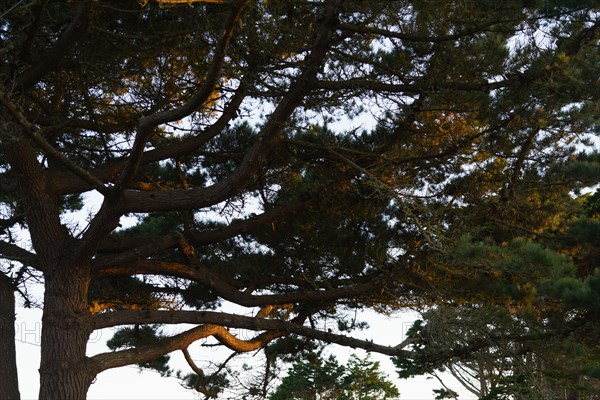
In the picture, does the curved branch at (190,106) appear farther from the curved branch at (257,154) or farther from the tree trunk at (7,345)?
the tree trunk at (7,345)

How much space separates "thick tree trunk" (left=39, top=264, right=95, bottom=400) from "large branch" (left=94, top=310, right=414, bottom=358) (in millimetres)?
284

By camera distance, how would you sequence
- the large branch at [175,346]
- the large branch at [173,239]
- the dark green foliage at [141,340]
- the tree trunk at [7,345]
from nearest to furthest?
the large branch at [175,346] → the large branch at [173,239] → the tree trunk at [7,345] → the dark green foliage at [141,340]

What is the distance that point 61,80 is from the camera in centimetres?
739

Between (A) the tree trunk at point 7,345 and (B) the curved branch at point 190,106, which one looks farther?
(A) the tree trunk at point 7,345

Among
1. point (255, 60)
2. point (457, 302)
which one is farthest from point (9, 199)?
point (457, 302)

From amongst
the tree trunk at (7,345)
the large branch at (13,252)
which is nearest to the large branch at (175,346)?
the tree trunk at (7,345)

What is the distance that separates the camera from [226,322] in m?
7.96

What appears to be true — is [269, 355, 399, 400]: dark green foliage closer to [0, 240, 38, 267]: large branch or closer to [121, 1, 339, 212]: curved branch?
[121, 1, 339, 212]: curved branch

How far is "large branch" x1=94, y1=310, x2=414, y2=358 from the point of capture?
7414 millimetres

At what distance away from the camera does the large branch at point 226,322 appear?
7.41 meters

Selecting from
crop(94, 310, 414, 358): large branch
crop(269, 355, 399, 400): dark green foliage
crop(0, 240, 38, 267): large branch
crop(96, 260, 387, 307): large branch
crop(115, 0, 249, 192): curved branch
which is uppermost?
crop(0, 240, 38, 267): large branch

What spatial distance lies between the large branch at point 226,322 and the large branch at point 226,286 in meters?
0.22

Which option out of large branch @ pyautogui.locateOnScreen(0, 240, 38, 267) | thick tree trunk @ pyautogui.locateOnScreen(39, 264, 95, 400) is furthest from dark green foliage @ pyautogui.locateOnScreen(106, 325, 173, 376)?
thick tree trunk @ pyautogui.locateOnScreen(39, 264, 95, 400)

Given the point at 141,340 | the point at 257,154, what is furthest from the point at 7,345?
the point at 257,154
